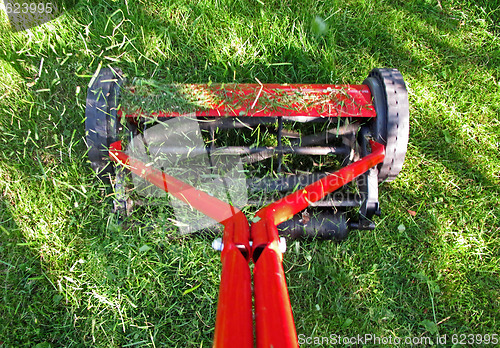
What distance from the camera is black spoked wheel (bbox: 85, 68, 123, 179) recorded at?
1.97m

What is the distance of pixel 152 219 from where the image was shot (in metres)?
2.20

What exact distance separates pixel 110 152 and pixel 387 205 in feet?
6.06

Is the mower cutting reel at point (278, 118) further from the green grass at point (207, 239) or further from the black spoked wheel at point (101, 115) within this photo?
the green grass at point (207, 239)

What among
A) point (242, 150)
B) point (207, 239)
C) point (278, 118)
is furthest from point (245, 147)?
point (207, 239)

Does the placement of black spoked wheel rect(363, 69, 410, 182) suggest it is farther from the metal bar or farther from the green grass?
the green grass

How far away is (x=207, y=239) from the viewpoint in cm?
223

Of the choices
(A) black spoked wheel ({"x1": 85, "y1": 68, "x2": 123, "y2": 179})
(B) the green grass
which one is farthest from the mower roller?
(B) the green grass

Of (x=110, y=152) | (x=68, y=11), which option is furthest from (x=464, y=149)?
(x=68, y=11)

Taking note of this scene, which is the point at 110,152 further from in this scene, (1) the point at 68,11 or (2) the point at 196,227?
(1) the point at 68,11

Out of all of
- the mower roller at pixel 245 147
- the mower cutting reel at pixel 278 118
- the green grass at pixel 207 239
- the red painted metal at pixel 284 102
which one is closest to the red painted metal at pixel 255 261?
the mower roller at pixel 245 147

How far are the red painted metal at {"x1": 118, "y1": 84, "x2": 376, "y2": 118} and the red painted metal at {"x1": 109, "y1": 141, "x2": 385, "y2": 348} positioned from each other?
0.90ft

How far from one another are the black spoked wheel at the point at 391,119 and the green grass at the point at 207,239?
507 millimetres

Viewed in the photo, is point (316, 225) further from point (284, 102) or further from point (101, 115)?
point (101, 115)

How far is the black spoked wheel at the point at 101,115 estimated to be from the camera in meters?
1.97
